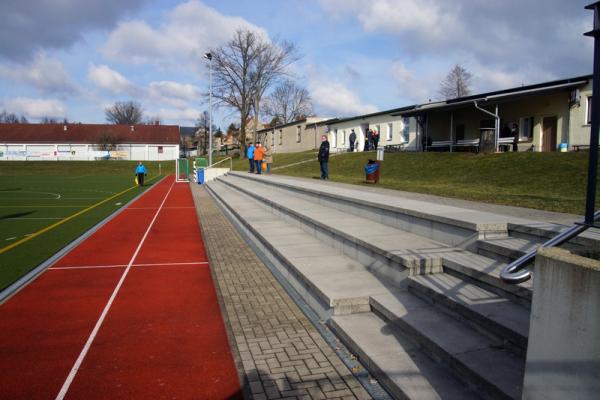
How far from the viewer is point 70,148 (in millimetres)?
76438

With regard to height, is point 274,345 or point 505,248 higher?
point 505,248

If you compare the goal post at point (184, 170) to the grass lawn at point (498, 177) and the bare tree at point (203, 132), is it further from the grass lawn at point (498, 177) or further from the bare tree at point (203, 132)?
the bare tree at point (203, 132)

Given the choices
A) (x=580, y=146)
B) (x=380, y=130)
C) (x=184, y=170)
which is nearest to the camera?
(x=580, y=146)

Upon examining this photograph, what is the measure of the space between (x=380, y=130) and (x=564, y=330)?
1460 inches

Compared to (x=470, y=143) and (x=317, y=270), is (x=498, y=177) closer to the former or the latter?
(x=470, y=143)

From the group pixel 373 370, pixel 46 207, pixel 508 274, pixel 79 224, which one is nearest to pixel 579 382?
pixel 508 274

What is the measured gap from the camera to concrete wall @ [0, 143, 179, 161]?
241 ft

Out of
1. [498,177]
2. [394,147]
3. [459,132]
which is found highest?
[459,132]

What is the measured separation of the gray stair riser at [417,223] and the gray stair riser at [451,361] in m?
1.85

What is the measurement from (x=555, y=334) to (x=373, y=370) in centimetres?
170

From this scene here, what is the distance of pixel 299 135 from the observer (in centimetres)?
5641

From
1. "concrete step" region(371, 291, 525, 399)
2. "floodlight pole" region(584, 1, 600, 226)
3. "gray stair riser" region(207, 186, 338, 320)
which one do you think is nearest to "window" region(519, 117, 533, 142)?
"gray stair riser" region(207, 186, 338, 320)

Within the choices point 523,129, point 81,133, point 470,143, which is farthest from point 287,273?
point 81,133

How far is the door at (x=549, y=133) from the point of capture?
2312 cm
